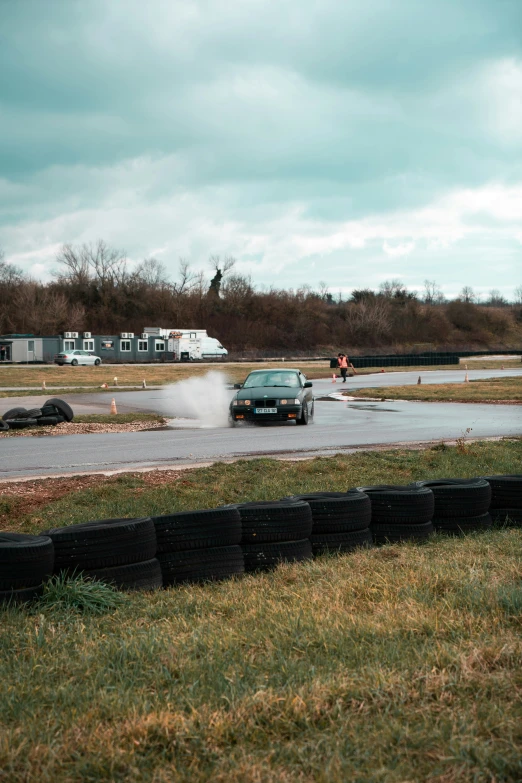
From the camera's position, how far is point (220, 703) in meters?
3.37

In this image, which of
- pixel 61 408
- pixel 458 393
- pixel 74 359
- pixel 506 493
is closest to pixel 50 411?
pixel 61 408

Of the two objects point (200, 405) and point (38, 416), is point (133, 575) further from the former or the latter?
point (200, 405)

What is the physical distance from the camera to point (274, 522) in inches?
243

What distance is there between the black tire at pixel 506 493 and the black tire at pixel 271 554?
2.58m

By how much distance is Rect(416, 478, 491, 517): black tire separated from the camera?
7.46m

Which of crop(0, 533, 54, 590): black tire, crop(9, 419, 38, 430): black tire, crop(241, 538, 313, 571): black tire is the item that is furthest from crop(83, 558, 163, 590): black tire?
crop(9, 419, 38, 430): black tire

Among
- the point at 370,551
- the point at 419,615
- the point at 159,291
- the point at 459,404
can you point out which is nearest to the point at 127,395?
the point at 459,404

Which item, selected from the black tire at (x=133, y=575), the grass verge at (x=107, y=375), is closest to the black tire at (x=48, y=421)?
the black tire at (x=133, y=575)

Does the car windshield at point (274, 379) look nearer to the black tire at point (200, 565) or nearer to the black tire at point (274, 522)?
the black tire at point (274, 522)

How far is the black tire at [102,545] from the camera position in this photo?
5.27m

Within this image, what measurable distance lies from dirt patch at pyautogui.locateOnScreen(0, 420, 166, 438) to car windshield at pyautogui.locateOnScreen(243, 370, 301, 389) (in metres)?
2.53

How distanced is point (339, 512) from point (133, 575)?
194 cm

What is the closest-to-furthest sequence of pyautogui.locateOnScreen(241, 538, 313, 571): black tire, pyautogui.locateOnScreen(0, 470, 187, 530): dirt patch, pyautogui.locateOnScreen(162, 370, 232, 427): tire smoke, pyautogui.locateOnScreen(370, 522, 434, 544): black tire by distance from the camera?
1. pyautogui.locateOnScreen(241, 538, 313, 571): black tire
2. pyautogui.locateOnScreen(370, 522, 434, 544): black tire
3. pyautogui.locateOnScreen(0, 470, 187, 530): dirt patch
4. pyautogui.locateOnScreen(162, 370, 232, 427): tire smoke

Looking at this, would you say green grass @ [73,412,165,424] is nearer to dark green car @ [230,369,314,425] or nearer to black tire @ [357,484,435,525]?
dark green car @ [230,369,314,425]
